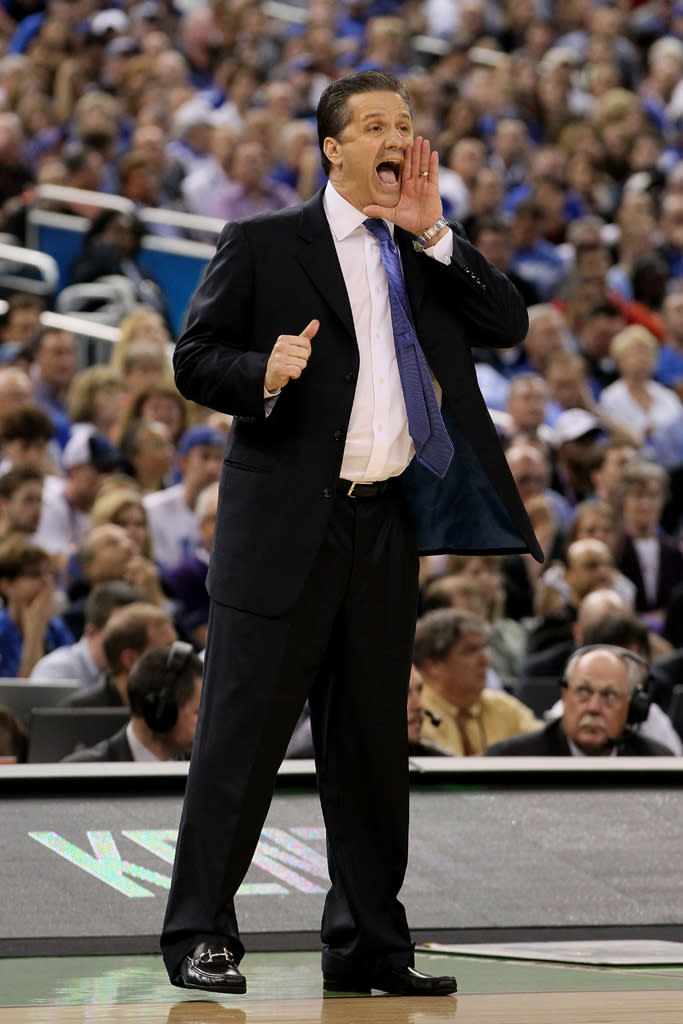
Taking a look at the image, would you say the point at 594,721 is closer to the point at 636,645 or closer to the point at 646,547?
the point at 636,645

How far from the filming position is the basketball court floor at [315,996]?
3303mm

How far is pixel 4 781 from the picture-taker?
4.54 meters

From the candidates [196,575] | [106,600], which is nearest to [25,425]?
[196,575]

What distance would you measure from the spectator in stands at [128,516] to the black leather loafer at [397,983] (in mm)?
4388

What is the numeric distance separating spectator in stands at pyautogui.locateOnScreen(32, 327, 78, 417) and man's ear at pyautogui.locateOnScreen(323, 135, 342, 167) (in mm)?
6089

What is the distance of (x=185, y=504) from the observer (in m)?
8.88

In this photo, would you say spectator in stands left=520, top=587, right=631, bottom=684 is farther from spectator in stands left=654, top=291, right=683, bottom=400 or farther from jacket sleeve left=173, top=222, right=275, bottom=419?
spectator in stands left=654, top=291, right=683, bottom=400

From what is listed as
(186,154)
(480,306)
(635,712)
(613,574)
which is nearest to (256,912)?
(480,306)

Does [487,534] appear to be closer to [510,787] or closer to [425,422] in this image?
[425,422]

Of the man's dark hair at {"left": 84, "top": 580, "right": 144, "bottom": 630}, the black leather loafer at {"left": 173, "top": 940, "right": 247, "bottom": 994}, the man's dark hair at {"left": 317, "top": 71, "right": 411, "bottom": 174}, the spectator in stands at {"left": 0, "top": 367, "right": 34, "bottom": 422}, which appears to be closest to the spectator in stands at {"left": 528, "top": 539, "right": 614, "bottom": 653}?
the man's dark hair at {"left": 84, "top": 580, "right": 144, "bottom": 630}

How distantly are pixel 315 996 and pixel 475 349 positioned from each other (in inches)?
335

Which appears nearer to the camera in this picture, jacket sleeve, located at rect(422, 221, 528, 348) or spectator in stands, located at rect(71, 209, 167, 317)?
jacket sleeve, located at rect(422, 221, 528, 348)

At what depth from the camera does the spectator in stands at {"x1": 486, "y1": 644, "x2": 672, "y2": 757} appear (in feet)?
19.7

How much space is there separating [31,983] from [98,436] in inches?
221
